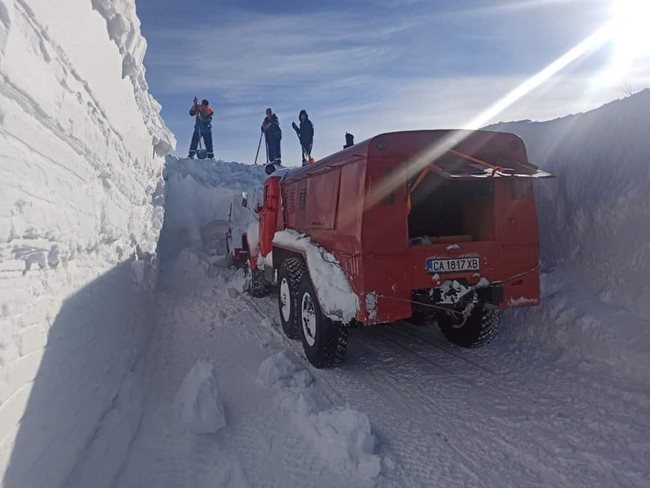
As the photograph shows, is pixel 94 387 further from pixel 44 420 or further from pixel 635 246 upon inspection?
pixel 635 246

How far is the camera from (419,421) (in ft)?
13.1

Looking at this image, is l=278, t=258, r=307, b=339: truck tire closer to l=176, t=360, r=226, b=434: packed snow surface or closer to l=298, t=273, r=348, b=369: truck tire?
l=298, t=273, r=348, b=369: truck tire

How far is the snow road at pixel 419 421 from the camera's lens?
323 cm

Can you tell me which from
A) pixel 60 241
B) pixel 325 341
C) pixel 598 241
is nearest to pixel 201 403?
pixel 325 341

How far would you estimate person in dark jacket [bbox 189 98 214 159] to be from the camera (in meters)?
17.0

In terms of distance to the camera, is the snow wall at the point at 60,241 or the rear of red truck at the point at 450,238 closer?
the snow wall at the point at 60,241

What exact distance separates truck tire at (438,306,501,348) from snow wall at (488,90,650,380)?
0.53 m

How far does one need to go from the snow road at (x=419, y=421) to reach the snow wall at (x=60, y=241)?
0.40m

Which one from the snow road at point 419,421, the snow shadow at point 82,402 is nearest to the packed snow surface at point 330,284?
the snow road at point 419,421

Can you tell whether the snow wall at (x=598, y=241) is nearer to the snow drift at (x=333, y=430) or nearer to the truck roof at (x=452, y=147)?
the truck roof at (x=452, y=147)

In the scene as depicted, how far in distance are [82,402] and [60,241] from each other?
105cm

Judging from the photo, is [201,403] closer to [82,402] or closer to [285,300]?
[82,402]

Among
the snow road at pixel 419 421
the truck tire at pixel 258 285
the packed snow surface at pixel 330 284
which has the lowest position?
the snow road at pixel 419 421

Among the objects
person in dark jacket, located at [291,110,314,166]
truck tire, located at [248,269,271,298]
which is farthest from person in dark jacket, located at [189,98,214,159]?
truck tire, located at [248,269,271,298]
